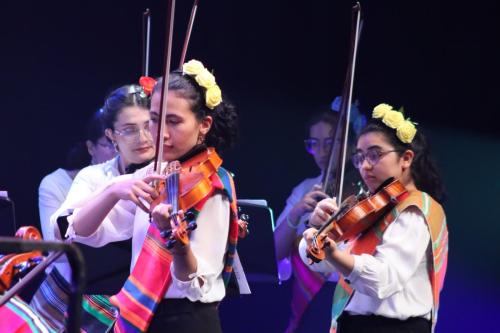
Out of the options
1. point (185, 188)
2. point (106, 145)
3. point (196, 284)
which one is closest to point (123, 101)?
point (106, 145)

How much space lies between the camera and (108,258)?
7.33 ft

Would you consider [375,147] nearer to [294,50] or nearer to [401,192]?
[401,192]

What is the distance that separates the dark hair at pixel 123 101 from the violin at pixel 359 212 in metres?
0.76

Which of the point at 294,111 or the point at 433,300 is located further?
the point at 294,111

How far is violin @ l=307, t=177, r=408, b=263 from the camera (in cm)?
234

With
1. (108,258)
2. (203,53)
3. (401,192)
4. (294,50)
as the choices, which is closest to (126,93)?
(108,258)

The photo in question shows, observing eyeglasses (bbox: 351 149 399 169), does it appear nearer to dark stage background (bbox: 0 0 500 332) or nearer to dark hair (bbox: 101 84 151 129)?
dark hair (bbox: 101 84 151 129)

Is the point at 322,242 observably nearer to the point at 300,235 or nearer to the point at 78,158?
the point at 300,235

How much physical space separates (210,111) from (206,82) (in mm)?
82

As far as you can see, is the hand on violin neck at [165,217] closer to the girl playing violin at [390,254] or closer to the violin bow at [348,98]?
the girl playing violin at [390,254]

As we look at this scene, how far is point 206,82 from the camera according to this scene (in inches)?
80.4

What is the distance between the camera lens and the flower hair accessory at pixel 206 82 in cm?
204

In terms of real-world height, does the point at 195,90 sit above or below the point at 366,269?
above

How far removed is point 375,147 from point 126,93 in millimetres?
837
